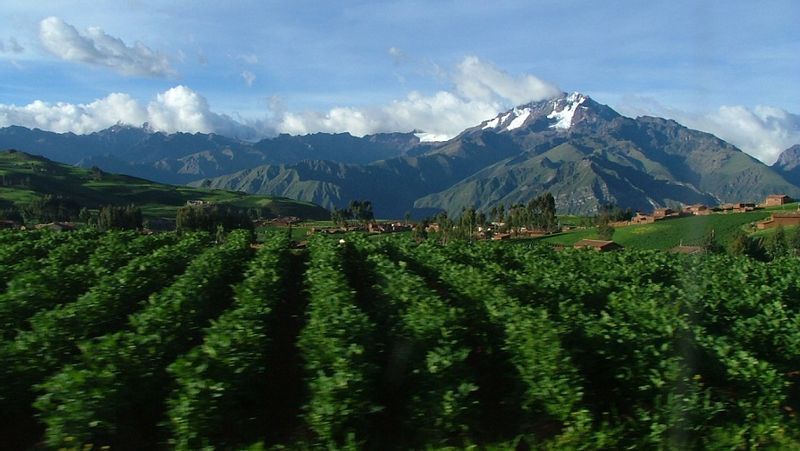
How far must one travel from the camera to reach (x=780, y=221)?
10131 cm

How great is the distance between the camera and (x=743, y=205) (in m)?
150

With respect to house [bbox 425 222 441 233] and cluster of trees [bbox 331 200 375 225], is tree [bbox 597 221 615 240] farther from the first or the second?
cluster of trees [bbox 331 200 375 225]

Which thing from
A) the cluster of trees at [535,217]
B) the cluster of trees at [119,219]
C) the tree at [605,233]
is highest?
the cluster of trees at [535,217]

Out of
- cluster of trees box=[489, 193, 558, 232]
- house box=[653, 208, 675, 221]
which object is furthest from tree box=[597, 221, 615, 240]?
house box=[653, 208, 675, 221]

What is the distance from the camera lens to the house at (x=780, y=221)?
99.5 m

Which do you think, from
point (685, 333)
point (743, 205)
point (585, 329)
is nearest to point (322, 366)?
point (585, 329)


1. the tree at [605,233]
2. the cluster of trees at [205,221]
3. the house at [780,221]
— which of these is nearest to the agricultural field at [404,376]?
the cluster of trees at [205,221]

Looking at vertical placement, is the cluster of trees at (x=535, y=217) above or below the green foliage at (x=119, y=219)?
above

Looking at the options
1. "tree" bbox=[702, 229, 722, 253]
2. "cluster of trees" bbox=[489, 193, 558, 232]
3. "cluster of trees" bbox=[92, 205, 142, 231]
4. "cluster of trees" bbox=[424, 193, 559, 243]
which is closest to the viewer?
"tree" bbox=[702, 229, 722, 253]

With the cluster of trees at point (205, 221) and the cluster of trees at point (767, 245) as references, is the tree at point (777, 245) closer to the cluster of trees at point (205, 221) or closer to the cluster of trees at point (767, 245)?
the cluster of trees at point (767, 245)

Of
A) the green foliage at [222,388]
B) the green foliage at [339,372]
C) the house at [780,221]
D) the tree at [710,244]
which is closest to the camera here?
the green foliage at [222,388]

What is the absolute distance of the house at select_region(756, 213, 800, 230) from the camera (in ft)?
327

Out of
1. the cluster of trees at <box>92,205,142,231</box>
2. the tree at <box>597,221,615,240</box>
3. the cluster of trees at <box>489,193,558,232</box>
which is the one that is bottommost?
the cluster of trees at <box>92,205,142,231</box>

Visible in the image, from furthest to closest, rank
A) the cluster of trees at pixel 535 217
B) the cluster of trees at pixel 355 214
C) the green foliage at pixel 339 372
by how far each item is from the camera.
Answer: the cluster of trees at pixel 355 214, the cluster of trees at pixel 535 217, the green foliage at pixel 339 372
